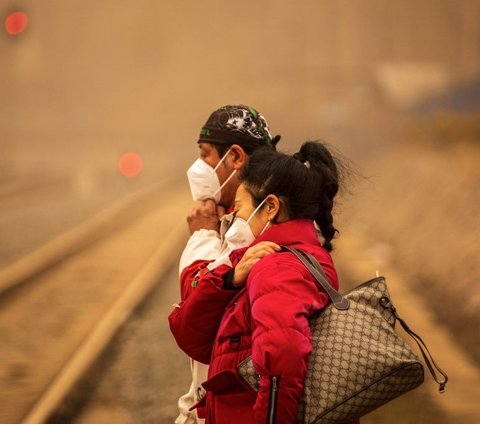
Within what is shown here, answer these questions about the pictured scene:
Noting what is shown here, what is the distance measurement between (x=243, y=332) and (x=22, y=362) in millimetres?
1901

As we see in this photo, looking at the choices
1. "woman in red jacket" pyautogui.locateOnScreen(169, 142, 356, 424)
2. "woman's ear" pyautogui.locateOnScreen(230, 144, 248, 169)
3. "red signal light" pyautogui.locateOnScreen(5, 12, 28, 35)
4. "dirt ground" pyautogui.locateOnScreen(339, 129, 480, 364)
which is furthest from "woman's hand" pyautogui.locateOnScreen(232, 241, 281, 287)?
"red signal light" pyautogui.locateOnScreen(5, 12, 28, 35)

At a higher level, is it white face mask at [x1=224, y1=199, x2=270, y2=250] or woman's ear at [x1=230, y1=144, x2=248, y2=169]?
woman's ear at [x1=230, y1=144, x2=248, y2=169]

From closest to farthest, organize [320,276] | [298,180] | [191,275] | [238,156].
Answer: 1. [320,276]
2. [298,180]
3. [191,275]
4. [238,156]

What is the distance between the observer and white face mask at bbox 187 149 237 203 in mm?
2227

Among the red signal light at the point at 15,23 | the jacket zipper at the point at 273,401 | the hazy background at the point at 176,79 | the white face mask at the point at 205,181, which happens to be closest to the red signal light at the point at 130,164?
the hazy background at the point at 176,79

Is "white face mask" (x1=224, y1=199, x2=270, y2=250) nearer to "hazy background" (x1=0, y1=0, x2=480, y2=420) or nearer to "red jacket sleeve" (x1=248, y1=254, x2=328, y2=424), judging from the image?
"red jacket sleeve" (x1=248, y1=254, x2=328, y2=424)

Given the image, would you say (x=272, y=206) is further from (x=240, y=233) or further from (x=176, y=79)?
(x=176, y=79)

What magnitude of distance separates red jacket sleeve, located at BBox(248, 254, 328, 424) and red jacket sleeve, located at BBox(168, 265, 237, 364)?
0.57 feet

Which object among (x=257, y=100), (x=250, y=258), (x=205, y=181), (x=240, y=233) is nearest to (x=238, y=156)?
(x=205, y=181)

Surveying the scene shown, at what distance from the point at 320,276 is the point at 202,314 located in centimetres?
32

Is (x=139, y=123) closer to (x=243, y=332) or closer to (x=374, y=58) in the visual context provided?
(x=374, y=58)

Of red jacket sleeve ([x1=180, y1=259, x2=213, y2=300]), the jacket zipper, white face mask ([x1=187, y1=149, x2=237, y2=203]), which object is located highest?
white face mask ([x1=187, y1=149, x2=237, y2=203])

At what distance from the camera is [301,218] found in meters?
1.92

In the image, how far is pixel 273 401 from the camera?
163cm
